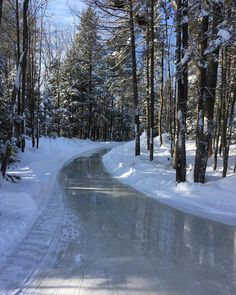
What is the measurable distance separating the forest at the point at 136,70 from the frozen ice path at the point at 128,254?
12.9 ft

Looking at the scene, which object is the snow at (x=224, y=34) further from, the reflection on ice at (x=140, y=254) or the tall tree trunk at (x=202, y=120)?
the reflection on ice at (x=140, y=254)

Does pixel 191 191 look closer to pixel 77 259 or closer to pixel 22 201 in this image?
pixel 22 201

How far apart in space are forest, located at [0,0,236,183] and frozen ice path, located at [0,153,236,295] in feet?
12.9

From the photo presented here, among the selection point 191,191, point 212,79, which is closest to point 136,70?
point 212,79

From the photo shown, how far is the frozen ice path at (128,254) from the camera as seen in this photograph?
5.47 meters

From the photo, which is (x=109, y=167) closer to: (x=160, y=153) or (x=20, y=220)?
(x=160, y=153)

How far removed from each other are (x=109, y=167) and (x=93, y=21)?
8221mm

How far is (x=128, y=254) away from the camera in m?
6.85

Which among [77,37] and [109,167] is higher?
[77,37]

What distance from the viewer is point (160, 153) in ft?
88.8

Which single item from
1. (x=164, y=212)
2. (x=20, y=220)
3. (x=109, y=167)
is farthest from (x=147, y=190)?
(x=109, y=167)

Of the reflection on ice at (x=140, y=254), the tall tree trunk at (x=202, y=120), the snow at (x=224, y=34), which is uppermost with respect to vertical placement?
the snow at (x=224, y=34)

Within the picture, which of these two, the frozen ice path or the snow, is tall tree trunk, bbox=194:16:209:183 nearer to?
the snow

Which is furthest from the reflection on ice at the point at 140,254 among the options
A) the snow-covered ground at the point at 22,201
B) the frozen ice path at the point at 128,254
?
the snow-covered ground at the point at 22,201
